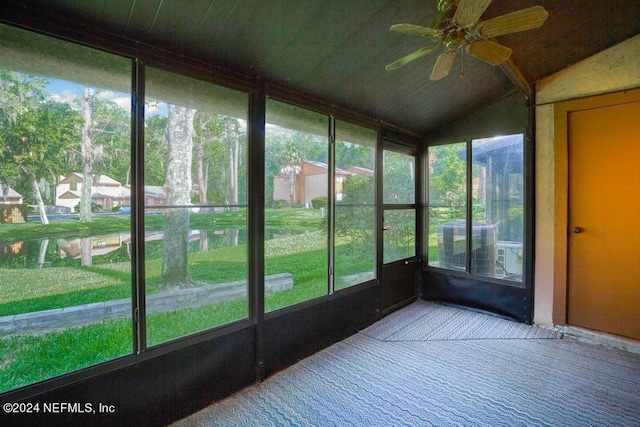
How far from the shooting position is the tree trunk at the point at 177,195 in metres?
2.22

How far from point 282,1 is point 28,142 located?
1689 mm

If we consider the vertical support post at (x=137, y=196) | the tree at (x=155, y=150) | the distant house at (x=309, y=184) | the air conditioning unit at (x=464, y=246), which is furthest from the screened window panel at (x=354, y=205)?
the vertical support post at (x=137, y=196)

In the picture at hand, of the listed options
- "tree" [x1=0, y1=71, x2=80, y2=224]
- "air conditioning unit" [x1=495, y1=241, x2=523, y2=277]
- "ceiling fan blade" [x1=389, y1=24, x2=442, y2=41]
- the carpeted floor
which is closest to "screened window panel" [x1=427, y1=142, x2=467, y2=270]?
"air conditioning unit" [x1=495, y1=241, x2=523, y2=277]

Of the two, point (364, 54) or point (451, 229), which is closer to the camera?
point (364, 54)

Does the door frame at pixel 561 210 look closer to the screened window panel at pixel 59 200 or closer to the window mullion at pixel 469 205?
the window mullion at pixel 469 205

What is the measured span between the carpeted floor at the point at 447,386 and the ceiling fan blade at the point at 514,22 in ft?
8.10

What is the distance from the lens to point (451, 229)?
4.62m

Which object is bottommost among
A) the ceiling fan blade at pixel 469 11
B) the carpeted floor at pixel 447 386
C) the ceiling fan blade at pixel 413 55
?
the carpeted floor at pixel 447 386

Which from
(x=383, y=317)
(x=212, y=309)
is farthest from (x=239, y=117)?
(x=383, y=317)

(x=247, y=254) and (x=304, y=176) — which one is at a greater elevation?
(x=304, y=176)

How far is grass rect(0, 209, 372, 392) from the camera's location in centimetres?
197

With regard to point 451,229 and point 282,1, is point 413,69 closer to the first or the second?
point 282,1

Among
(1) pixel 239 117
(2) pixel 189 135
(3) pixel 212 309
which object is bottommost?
(3) pixel 212 309

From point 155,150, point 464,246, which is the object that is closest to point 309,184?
point 155,150
